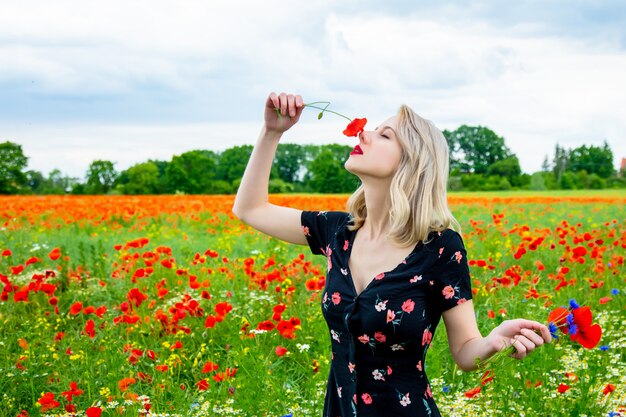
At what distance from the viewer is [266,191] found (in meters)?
2.64

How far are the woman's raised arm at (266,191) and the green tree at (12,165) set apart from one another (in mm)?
34328

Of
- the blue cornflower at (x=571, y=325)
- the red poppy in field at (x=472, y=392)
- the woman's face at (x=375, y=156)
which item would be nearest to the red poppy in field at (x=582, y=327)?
the blue cornflower at (x=571, y=325)

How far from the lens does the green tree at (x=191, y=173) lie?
42375 millimetres

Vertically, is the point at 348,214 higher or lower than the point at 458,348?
higher

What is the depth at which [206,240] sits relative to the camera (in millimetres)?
9727

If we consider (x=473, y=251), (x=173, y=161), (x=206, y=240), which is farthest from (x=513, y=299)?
(x=173, y=161)

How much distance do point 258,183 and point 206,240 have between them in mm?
7250

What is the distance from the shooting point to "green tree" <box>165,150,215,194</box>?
42375 mm

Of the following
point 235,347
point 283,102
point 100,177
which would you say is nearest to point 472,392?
point 283,102

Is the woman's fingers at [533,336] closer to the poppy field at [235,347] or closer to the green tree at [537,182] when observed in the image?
the poppy field at [235,347]

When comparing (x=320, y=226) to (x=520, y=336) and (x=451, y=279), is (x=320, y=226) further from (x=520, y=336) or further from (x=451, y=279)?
(x=520, y=336)

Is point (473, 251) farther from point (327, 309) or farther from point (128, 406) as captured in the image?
point (327, 309)

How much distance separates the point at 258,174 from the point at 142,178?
3837 centimetres

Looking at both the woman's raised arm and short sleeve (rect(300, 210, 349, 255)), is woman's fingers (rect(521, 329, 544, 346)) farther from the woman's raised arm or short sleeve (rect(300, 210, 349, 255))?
the woman's raised arm
